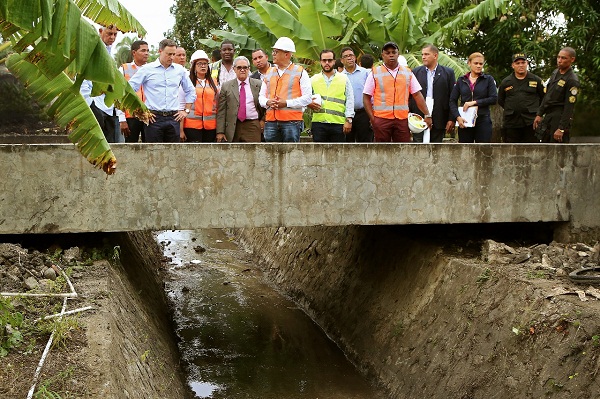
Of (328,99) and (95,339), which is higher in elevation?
(328,99)

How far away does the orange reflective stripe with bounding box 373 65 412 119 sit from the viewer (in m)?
9.73

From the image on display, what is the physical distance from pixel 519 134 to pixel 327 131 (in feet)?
9.03

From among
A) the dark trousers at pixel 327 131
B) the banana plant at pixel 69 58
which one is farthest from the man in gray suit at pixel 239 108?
the banana plant at pixel 69 58

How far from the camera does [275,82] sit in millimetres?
9617

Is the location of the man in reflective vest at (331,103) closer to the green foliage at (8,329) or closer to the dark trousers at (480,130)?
the dark trousers at (480,130)

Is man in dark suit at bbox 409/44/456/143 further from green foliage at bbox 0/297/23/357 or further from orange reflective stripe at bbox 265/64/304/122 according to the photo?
green foliage at bbox 0/297/23/357

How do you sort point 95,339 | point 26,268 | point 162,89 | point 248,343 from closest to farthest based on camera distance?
1. point 95,339
2. point 26,268
3. point 162,89
4. point 248,343

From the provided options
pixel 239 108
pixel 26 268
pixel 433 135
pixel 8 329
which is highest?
pixel 239 108

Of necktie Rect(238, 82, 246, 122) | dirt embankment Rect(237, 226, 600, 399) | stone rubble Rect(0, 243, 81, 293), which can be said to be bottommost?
dirt embankment Rect(237, 226, 600, 399)

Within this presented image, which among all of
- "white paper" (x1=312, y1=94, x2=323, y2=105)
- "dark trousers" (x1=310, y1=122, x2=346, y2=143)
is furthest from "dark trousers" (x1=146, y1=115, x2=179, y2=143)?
"dark trousers" (x1=310, y1=122, x2=346, y2=143)

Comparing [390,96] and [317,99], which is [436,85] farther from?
[317,99]

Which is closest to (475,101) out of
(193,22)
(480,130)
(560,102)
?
(480,130)

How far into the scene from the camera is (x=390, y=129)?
9859mm

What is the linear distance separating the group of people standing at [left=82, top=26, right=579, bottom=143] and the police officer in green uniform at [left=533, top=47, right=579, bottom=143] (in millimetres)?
13
